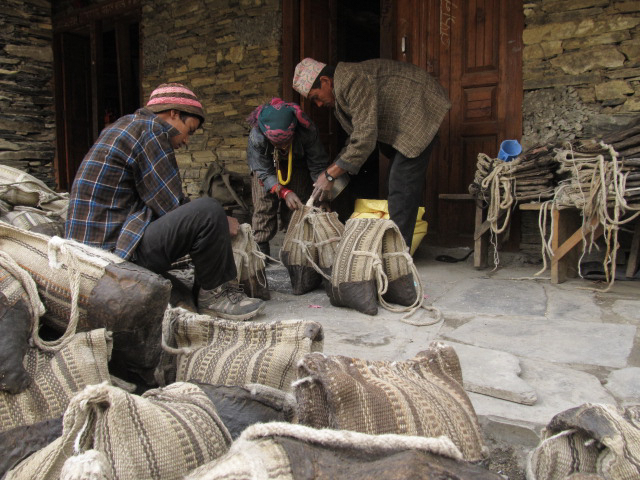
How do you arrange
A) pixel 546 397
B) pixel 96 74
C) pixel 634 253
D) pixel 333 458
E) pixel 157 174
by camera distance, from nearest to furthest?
1. pixel 333 458
2. pixel 546 397
3. pixel 157 174
4. pixel 634 253
5. pixel 96 74

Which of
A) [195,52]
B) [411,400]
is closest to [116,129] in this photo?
[411,400]

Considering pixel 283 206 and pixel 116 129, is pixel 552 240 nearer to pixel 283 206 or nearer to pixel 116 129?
pixel 283 206

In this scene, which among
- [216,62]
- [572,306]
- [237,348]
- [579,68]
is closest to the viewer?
[237,348]

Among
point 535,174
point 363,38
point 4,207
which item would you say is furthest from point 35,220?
point 363,38

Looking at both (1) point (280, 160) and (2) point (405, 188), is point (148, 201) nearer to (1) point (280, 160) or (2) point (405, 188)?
(1) point (280, 160)

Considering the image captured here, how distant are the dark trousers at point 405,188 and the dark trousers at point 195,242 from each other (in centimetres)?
161

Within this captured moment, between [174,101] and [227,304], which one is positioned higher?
[174,101]

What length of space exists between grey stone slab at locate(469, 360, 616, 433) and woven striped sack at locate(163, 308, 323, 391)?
1.98 ft

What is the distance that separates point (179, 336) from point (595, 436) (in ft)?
4.11

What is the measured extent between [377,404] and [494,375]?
3.16ft

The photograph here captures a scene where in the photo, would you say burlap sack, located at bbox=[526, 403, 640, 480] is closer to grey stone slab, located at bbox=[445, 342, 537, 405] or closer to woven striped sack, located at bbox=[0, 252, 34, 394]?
grey stone slab, located at bbox=[445, 342, 537, 405]

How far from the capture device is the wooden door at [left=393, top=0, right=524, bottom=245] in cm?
447

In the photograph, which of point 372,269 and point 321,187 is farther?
point 321,187

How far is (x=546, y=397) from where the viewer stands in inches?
70.3
